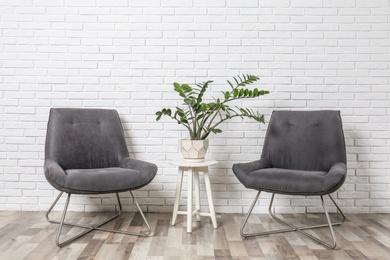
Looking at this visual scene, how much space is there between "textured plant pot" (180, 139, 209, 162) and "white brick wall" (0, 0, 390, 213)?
449 millimetres

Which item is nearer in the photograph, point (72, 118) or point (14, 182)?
point (72, 118)

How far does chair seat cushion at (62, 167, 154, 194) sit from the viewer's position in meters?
2.87

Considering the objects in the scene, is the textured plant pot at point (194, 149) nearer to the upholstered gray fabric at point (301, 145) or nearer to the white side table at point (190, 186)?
the white side table at point (190, 186)

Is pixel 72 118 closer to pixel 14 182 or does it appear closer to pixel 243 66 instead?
pixel 14 182

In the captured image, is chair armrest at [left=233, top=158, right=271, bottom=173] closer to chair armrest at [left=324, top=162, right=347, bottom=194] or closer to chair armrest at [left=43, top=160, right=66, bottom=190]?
chair armrest at [left=324, top=162, right=347, bottom=194]

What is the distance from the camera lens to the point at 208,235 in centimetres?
311

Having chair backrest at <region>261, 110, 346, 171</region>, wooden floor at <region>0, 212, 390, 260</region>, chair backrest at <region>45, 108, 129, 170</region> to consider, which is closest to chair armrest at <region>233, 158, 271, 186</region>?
chair backrest at <region>261, 110, 346, 171</region>

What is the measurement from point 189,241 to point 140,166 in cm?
63

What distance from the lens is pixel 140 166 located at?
3182 millimetres

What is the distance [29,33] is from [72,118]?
0.86m

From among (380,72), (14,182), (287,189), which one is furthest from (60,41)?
(380,72)

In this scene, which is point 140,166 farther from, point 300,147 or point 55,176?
point 300,147

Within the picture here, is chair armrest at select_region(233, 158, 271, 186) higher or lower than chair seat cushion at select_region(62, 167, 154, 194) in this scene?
higher

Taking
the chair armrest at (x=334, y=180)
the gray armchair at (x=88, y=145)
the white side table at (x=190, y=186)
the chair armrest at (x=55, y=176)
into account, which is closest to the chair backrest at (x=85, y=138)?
→ the gray armchair at (x=88, y=145)
